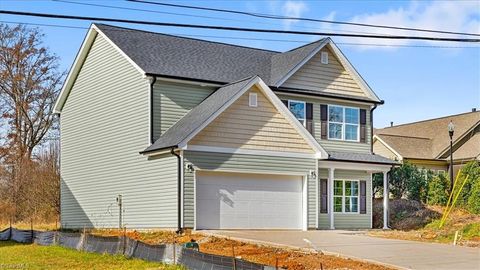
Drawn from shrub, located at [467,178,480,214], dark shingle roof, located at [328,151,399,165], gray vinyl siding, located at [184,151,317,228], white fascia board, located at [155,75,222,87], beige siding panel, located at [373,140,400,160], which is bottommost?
shrub, located at [467,178,480,214]

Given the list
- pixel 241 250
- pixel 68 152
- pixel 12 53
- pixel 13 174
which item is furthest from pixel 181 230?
pixel 12 53

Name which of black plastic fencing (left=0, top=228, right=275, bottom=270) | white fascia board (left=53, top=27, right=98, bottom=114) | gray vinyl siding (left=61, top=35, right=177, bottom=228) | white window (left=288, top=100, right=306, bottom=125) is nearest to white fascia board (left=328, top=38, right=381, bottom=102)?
white window (left=288, top=100, right=306, bottom=125)

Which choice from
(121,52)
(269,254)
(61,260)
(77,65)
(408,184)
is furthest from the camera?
(408,184)

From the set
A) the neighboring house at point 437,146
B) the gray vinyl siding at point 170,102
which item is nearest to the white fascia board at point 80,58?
the gray vinyl siding at point 170,102

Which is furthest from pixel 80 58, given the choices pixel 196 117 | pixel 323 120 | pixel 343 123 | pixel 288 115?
pixel 343 123

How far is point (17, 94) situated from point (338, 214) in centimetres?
2407

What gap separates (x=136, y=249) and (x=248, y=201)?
705 cm

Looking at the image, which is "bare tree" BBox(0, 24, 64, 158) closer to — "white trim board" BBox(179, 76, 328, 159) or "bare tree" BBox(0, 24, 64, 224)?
"bare tree" BBox(0, 24, 64, 224)

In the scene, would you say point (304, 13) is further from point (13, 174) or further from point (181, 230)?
point (13, 174)

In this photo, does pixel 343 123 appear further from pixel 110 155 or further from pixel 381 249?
pixel 381 249

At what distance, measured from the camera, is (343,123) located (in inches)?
1114

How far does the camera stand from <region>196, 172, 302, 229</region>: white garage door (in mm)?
21914

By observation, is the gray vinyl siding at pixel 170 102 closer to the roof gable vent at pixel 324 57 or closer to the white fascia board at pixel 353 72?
the roof gable vent at pixel 324 57

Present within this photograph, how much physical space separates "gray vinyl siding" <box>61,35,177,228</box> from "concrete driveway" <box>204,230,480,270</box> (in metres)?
3.08
